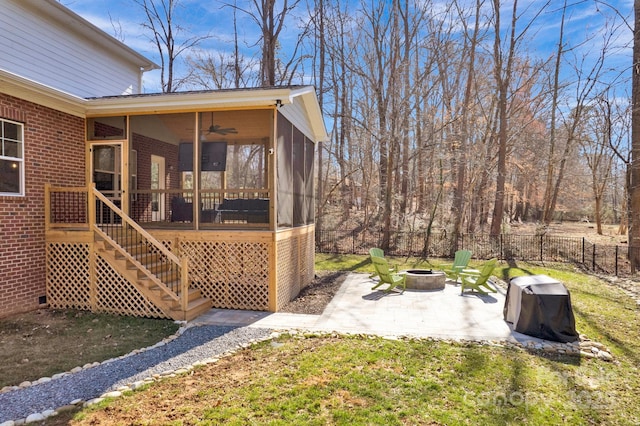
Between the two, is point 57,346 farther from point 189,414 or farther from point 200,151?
point 200,151

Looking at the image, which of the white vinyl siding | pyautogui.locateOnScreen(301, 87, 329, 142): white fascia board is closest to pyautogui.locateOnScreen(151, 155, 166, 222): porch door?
the white vinyl siding

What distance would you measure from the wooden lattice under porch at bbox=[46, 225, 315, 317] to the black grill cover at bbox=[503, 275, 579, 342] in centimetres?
435

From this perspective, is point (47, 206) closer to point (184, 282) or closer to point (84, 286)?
point (84, 286)

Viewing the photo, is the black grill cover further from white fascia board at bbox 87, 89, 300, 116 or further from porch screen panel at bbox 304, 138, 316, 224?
porch screen panel at bbox 304, 138, 316, 224

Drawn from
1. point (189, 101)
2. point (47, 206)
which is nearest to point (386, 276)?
point (189, 101)

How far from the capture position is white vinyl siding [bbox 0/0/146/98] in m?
7.87

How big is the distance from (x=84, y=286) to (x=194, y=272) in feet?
6.66

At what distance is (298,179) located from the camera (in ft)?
29.8

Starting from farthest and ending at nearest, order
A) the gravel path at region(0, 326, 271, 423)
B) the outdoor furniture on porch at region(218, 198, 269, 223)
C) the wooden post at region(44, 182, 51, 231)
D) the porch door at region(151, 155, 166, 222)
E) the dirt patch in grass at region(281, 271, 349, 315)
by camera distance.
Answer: the porch door at region(151, 155, 166, 222) < the outdoor furniture on porch at region(218, 198, 269, 223) < the dirt patch in grass at region(281, 271, 349, 315) < the wooden post at region(44, 182, 51, 231) < the gravel path at region(0, 326, 271, 423)

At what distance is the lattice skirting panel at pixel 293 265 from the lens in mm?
7438

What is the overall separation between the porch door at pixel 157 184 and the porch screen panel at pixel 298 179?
4.08m

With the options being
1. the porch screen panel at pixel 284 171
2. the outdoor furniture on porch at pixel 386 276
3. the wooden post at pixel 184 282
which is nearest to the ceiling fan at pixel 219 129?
the porch screen panel at pixel 284 171

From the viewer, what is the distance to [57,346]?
16.9ft

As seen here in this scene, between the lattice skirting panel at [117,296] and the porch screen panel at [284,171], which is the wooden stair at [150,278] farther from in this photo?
the porch screen panel at [284,171]
